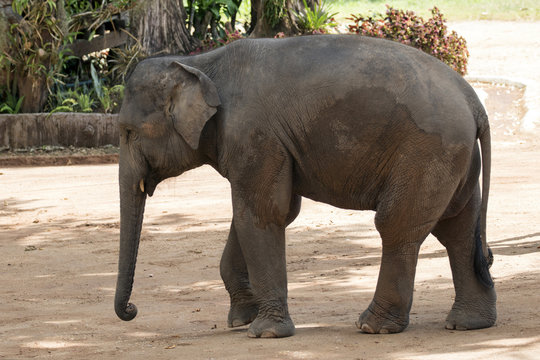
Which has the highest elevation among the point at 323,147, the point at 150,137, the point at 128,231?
the point at 323,147

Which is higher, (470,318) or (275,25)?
(470,318)

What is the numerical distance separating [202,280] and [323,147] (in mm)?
2705

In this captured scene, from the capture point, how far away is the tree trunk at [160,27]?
58.4 ft

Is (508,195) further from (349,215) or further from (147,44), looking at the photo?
(147,44)

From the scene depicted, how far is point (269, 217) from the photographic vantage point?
5.73 meters

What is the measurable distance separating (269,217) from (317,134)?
0.55 meters

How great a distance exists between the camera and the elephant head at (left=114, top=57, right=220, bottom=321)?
5.80m

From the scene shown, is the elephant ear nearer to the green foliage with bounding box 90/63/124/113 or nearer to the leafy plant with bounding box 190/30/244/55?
the green foliage with bounding box 90/63/124/113

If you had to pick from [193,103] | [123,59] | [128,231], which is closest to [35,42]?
[123,59]

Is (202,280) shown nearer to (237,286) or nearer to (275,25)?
(237,286)

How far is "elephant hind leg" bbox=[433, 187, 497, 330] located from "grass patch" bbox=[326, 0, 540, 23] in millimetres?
26543

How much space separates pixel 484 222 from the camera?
18.9 ft

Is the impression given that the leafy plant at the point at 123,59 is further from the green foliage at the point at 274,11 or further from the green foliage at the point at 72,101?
the green foliage at the point at 274,11

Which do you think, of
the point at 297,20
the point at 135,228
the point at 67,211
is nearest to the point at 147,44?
the point at 297,20
